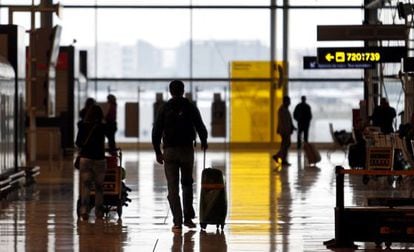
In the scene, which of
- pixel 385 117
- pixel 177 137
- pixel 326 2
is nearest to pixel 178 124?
pixel 177 137

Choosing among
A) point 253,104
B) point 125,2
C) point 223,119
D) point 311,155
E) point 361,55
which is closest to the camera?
point 361,55

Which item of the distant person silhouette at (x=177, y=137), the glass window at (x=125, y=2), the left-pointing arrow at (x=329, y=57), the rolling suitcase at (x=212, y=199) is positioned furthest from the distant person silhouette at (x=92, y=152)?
the glass window at (x=125, y=2)

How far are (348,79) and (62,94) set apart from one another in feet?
41.3

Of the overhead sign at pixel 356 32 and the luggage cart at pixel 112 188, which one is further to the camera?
the overhead sign at pixel 356 32

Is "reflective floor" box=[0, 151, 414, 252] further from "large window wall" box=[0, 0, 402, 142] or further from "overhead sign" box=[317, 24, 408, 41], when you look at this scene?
"large window wall" box=[0, 0, 402, 142]

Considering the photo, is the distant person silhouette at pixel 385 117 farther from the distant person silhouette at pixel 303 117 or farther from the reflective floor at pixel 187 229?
the distant person silhouette at pixel 303 117

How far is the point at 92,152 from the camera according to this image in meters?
15.0

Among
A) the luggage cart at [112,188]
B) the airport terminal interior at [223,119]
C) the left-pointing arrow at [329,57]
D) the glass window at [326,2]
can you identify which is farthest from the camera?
the glass window at [326,2]

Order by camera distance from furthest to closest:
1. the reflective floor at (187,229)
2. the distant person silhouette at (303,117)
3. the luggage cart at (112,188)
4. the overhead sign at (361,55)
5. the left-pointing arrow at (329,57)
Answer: the distant person silhouette at (303,117) → the left-pointing arrow at (329,57) → the overhead sign at (361,55) → the luggage cart at (112,188) → the reflective floor at (187,229)

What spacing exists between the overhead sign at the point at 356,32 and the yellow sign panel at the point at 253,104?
18.5m

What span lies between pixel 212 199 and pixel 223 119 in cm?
2647

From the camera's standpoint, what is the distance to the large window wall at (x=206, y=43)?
41.4 meters

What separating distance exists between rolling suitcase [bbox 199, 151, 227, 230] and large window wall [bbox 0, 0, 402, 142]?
27.3 meters

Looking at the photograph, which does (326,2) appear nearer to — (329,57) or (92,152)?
(329,57)
